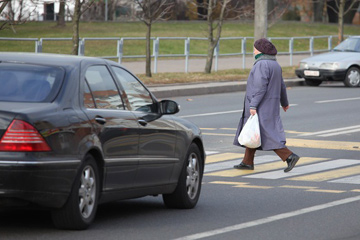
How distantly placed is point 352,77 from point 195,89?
570 cm

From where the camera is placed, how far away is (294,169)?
40.1 ft

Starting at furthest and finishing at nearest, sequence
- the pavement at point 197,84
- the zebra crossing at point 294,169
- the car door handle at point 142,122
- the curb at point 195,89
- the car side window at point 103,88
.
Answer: the pavement at point 197,84 < the curb at point 195,89 < the zebra crossing at point 294,169 < the car door handle at point 142,122 < the car side window at point 103,88

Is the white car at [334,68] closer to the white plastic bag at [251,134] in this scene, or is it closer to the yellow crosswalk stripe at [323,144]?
the yellow crosswalk stripe at [323,144]

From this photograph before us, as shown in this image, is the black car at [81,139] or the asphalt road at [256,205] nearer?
the black car at [81,139]

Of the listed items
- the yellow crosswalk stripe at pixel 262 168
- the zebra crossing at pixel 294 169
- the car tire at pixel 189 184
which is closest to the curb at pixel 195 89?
the zebra crossing at pixel 294 169

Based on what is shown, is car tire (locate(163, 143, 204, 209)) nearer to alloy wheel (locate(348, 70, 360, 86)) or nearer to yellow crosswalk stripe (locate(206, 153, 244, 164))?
yellow crosswalk stripe (locate(206, 153, 244, 164))

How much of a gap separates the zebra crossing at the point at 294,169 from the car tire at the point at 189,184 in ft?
7.58

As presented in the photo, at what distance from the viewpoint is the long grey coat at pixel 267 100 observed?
11.9m

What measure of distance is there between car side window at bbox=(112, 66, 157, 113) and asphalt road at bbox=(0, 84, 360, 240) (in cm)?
94

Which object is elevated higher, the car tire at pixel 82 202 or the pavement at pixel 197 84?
the pavement at pixel 197 84

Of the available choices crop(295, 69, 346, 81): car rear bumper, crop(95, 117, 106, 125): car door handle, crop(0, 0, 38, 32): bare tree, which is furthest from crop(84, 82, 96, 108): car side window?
crop(295, 69, 346, 81): car rear bumper

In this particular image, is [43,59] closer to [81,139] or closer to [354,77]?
[81,139]

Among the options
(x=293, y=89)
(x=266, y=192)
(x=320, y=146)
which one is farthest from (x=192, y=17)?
(x=266, y=192)

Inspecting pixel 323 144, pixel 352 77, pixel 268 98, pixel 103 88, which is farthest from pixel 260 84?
pixel 352 77
